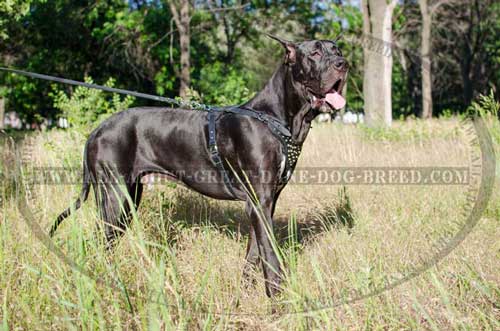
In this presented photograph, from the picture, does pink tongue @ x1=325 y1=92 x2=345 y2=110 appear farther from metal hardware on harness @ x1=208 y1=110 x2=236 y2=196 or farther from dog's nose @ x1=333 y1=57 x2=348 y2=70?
metal hardware on harness @ x1=208 y1=110 x2=236 y2=196

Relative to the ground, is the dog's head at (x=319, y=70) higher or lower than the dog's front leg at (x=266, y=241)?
higher

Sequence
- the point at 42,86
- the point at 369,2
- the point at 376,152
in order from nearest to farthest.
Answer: the point at 376,152
the point at 369,2
the point at 42,86

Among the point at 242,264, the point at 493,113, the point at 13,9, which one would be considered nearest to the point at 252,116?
the point at 242,264

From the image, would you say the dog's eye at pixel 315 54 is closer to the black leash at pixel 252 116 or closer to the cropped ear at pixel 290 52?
the cropped ear at pixel 290 52

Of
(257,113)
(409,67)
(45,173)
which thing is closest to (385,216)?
(257,113)

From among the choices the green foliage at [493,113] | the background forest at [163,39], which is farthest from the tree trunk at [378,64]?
the green foliage at [493,113]

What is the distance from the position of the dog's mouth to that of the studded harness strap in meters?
0.26

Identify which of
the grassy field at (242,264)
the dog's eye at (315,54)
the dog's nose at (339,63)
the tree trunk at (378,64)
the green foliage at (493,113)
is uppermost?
the tree trunk at (378,64)

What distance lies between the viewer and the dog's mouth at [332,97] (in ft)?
8.94

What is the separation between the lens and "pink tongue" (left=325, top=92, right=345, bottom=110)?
2724 millimetres

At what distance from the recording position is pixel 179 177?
10.4ft

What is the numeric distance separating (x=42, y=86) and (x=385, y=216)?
59.6ft

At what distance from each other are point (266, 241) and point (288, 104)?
89 cm

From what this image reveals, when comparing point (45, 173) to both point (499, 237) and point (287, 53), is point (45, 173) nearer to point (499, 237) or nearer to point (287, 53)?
point (287, 53)
